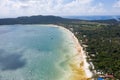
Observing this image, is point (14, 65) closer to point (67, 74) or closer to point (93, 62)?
point (67, 74)

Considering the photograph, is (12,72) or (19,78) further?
(12,72)

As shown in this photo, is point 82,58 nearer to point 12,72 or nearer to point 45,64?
point 45,64

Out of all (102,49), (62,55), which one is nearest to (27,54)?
(62,55)

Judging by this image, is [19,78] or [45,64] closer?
[19,78]

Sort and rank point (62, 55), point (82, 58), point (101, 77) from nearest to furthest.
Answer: point (101, 77)
point (82, 58)
point (62, 55)

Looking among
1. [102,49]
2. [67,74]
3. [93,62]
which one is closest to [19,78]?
[67,74]

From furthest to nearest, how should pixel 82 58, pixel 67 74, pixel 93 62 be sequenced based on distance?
1. pixel 82 58
2. pixel 93 62
3. pixel 67 74

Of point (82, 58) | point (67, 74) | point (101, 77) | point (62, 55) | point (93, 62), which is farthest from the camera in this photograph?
point (62, 55)

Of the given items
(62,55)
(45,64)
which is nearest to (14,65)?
(45,64)
